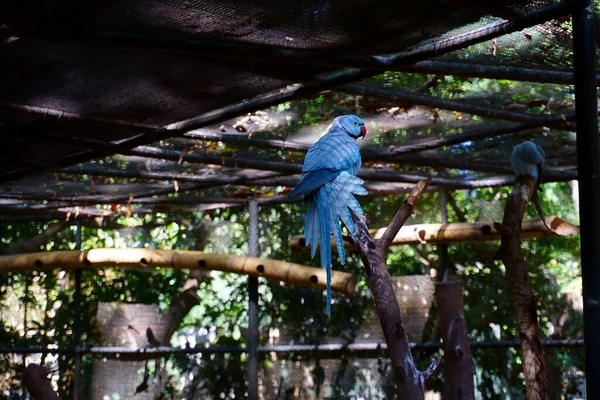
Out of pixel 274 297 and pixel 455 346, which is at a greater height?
pixel 274 297

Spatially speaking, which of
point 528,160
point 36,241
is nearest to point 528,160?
point 528,160

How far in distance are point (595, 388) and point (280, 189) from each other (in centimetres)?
469

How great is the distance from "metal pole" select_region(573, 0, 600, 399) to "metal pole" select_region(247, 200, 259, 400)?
4089 millimetres

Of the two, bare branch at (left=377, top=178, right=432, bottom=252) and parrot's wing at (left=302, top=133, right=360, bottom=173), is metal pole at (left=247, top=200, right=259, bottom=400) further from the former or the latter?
bare branch at (left=377, top=178, right=432, bottom=252)

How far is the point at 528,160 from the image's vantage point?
13.2 ft

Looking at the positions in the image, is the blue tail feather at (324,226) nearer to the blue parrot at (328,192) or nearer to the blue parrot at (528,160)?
the blue parrot at (328,192)

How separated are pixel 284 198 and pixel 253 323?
1.09 meters

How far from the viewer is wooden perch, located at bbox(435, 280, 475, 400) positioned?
3.15 metres

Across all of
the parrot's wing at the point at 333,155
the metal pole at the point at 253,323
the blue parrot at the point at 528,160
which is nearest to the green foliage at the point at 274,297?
the metal pole at the point at 253,323

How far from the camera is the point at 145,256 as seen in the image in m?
6.48

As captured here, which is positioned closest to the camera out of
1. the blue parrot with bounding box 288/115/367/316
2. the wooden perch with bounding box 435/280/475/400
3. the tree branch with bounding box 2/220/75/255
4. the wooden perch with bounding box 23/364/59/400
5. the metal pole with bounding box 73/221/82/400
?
the blue parrot with bounding box 288/115/367/316

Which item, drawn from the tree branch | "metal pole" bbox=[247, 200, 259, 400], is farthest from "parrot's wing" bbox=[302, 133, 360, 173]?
the tree branch

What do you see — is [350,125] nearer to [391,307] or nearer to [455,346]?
[391,307]

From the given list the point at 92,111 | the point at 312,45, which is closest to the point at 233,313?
the point at 92,111
